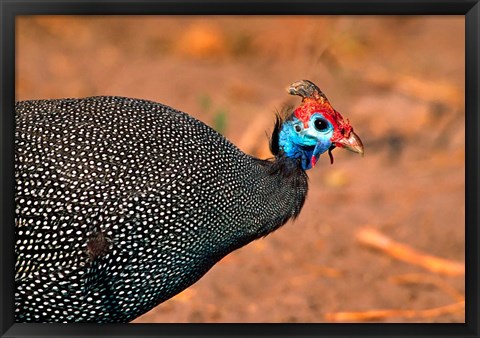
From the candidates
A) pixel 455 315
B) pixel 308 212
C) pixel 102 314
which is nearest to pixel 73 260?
pixel 102 314

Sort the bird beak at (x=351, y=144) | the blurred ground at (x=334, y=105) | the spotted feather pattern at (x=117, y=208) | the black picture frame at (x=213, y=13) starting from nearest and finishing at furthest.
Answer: the black picture frame at (x=213, y=13), the spotted feather pattern at (x=117, y=208), the bird beak at (x=351, y=144), the blurred ground at (x=334, y=105)

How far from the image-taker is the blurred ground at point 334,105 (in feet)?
15.3

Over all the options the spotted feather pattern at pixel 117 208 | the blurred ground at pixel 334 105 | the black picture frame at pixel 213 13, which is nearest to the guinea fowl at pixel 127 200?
the spotted feather pattern at pixel 117 208

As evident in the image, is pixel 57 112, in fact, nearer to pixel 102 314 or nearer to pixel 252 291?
pixel 102 314

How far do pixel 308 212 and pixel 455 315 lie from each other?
4.48 ft

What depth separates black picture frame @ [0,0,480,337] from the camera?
8.81 ft

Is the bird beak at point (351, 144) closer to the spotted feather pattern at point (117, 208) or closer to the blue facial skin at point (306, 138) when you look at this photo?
the blue facial skin at point (306, 138)

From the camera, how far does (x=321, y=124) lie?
3.23m

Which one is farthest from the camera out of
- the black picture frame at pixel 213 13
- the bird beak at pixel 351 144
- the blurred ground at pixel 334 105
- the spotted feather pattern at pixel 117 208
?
the blurred ground at pixel 334 105

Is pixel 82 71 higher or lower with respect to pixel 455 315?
higher

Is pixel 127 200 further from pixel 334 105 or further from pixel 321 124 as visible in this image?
pixel 334 105

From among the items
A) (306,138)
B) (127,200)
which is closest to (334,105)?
(306,138)

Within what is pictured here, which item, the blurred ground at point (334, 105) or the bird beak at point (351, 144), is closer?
the bird beak at point (351, 144)
